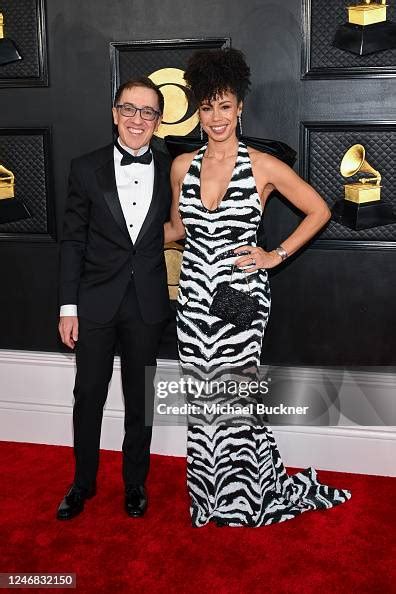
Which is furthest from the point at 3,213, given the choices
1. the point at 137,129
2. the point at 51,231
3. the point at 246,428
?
the point at 246,428

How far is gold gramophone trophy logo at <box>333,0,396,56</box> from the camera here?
291cm

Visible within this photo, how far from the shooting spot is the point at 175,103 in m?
3.24

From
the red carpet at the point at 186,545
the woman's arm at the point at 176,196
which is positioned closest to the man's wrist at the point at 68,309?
the woman's arm at the point at 176,196

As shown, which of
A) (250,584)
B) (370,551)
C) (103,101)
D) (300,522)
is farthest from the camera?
(103,101)

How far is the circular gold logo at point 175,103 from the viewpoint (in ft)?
10.5

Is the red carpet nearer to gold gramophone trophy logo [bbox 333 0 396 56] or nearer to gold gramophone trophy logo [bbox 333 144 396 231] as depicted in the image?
gold gramophone trophy logo [bbox 333 144 396 231]

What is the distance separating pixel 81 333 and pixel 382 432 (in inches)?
61.5

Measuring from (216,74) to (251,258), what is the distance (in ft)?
2.34

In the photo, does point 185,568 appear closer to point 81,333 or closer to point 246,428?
point 246,428

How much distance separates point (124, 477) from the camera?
3.19 metres

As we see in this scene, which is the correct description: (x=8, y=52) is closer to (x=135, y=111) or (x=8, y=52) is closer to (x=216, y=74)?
(x=135, y=111)

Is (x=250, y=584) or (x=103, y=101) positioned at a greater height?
(x=103, y=101)

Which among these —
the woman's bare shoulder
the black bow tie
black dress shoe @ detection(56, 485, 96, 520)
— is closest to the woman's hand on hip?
the woman's bare shoulder

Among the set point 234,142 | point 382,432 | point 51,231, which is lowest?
point 382,432
